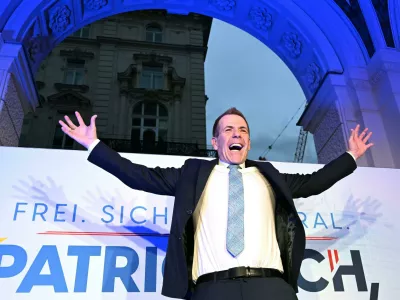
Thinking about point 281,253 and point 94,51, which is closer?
point 281,253

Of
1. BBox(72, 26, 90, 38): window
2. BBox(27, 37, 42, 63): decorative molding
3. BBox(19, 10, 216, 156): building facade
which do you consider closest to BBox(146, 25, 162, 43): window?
BBox(19, 10, 216, 156): building facade

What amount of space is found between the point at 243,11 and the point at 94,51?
12.0 meters

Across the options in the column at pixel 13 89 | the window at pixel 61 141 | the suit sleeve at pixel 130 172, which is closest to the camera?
the suit sleeve at pixel 130 172

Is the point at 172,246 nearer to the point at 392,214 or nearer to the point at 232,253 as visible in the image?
the point at 232,253

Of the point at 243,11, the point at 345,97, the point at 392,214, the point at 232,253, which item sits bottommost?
the point at 232,253

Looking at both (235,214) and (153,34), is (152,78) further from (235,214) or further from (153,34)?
(235,214)

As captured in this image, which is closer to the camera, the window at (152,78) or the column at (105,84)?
the column at (105,84)

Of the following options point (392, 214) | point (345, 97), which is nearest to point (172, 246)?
point (392, 214)

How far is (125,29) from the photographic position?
56.7 feet

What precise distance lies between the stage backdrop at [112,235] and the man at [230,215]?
3.09 ft

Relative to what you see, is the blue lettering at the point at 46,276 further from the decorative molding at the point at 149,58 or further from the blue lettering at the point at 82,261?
the decorative molding at the point at 149,58

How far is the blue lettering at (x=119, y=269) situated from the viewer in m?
2.57

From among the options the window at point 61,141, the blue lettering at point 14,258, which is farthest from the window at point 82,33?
the blue lettering at point 14,258

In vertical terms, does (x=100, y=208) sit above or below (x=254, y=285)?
above
